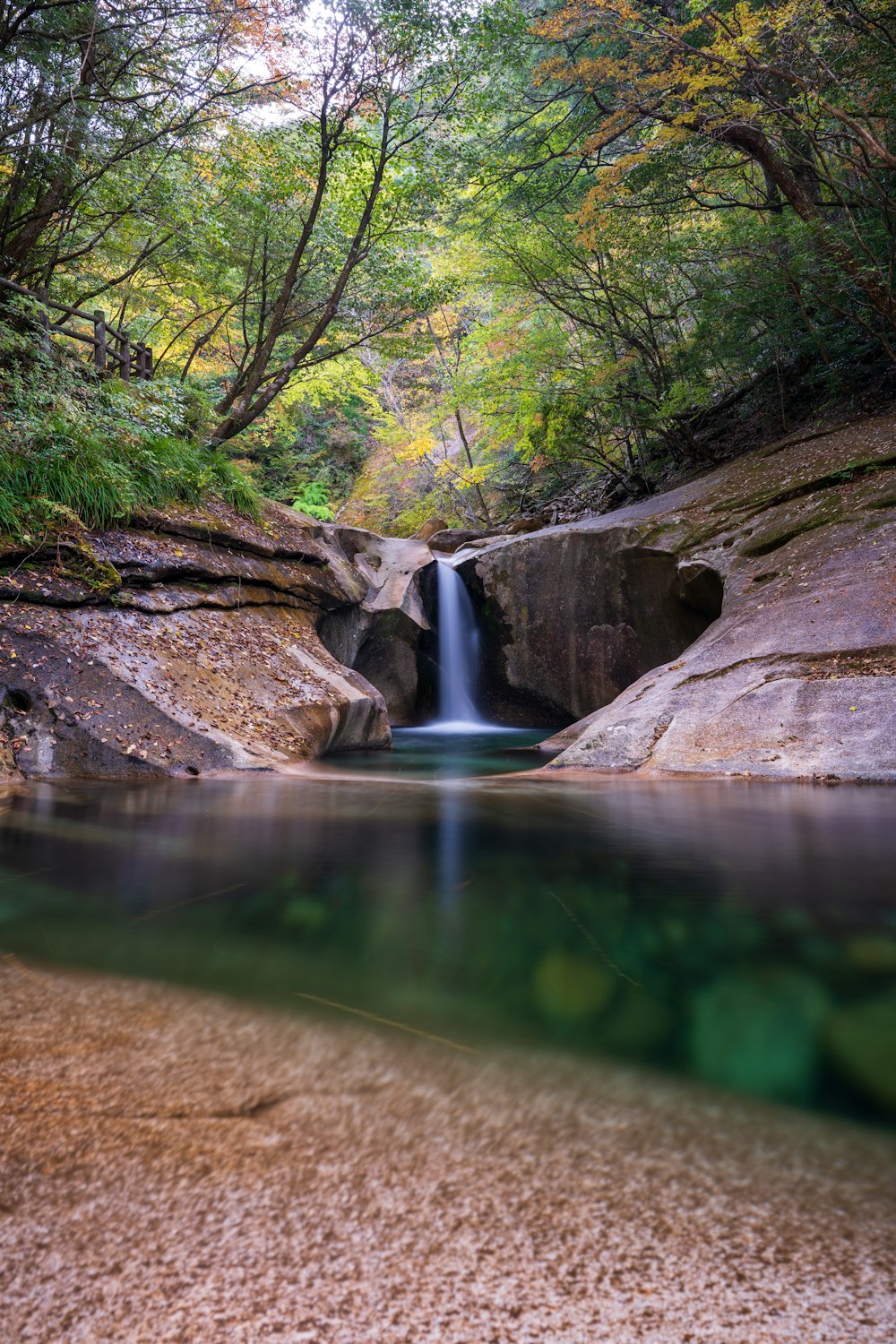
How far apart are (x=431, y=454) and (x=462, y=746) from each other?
52.1 feet

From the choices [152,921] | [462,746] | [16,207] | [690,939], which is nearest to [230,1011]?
[152,921]

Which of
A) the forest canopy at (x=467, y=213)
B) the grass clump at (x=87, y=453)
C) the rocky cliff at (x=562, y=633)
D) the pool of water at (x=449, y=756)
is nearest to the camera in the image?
the rocky cliff at (x=562, y=633)

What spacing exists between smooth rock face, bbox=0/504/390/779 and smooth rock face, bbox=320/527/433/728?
2478 mm

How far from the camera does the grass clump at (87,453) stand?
21.6 ft

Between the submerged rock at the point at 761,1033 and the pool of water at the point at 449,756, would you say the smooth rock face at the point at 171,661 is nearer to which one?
the pool of water at the point at 449,756

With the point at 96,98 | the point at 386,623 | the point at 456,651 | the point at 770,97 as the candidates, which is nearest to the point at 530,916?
the point at 770,97

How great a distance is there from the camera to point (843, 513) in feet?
25.5

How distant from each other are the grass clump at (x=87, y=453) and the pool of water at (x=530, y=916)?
369 centimetres

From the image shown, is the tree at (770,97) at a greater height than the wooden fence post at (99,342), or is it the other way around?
the tree at (770,97)

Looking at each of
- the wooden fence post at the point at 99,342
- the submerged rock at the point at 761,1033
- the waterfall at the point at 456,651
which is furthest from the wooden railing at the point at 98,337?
the submerged rock at the point at 761,1033

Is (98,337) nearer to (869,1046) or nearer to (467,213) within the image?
(467,213)

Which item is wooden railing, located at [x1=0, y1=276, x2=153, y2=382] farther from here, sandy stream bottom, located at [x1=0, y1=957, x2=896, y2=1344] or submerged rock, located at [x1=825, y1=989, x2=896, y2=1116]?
submerged rock, located at [x1=825, y1=989, x2=896, y2=1116]

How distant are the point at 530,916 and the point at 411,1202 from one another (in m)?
1.44

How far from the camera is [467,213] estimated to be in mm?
12102
